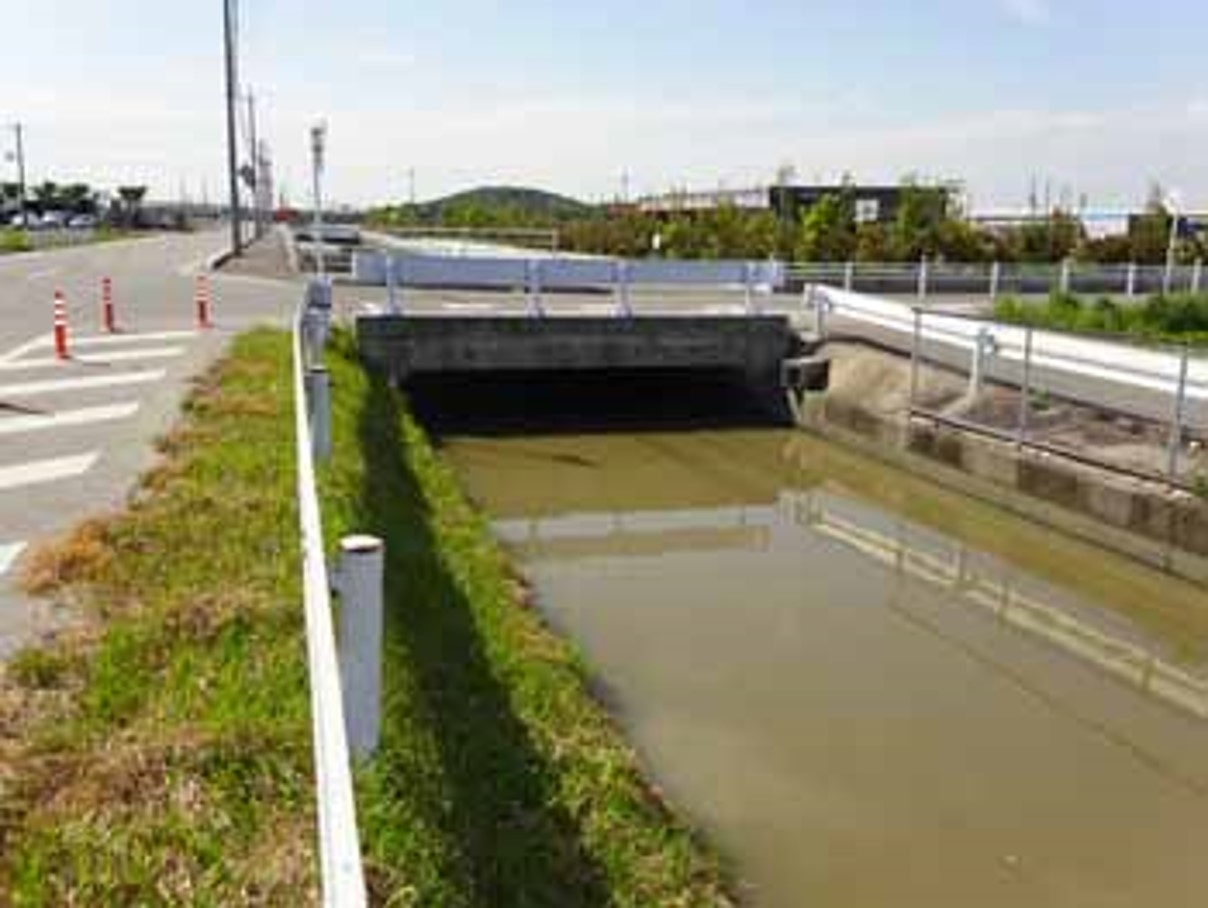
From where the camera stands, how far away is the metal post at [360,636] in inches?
153

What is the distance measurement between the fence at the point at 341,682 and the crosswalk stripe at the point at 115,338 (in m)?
12.3

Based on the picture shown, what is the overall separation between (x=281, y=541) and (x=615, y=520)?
6.40m

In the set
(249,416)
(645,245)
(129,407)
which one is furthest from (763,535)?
(645,245)

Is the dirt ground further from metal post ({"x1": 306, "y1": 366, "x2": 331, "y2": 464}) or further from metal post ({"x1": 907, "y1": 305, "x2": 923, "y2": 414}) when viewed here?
metal post ({"x1": 306, "y1": 366, "x2": 331, "y2": 464})

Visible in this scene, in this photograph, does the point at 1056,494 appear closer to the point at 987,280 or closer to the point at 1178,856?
the point at 1178,856

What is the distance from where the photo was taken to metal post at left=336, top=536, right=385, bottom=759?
153 inches

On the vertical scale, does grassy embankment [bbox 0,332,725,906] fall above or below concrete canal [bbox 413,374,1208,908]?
above

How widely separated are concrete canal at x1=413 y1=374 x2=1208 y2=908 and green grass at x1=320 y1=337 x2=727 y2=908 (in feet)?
2.04

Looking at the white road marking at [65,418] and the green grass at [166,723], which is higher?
the white road marking at [65,418]

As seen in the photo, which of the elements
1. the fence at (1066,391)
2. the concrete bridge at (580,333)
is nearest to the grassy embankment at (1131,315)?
the concrete bridge at (580,333)

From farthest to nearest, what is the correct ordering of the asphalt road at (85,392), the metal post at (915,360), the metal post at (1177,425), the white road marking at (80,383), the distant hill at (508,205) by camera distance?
the distant hill at (508,205) < the metal post at (915,360) < the white road marking at (80,383) < the metal post at (1177,425) < the asphalt road at (85,392)

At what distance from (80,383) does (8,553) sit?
7131 millimetres

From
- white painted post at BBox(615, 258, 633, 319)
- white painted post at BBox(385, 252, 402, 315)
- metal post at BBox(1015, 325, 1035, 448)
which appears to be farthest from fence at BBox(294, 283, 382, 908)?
white painted post at BBox(615, 258, 633, 319)

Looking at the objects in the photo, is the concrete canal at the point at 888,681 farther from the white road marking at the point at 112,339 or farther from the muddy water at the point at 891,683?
the white road marking at the point at 112,339
